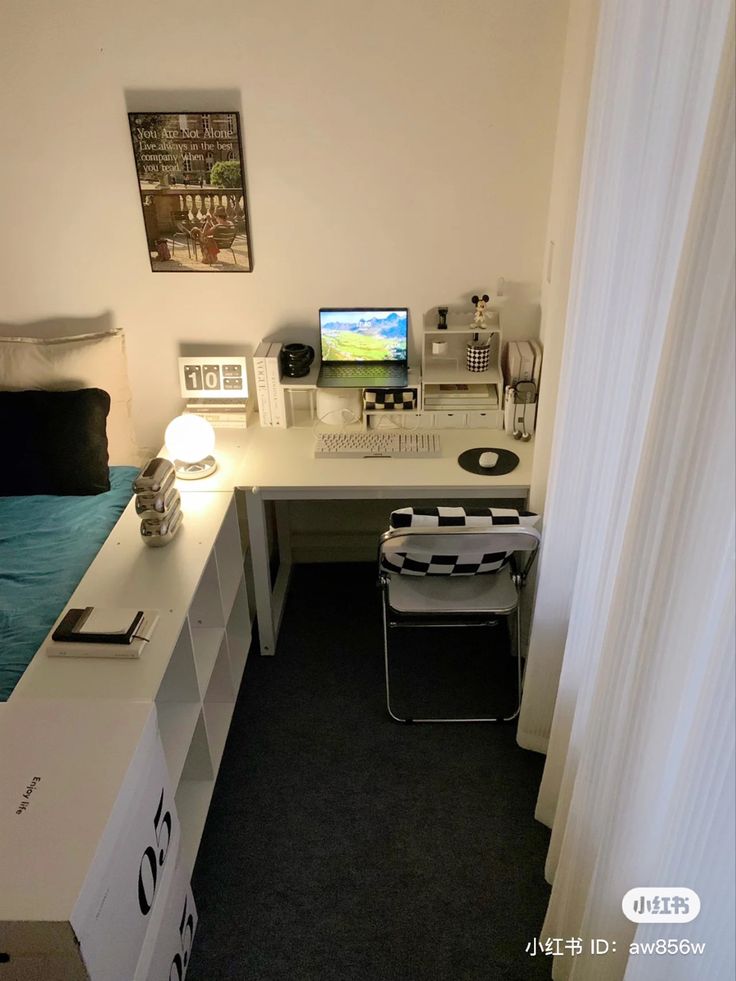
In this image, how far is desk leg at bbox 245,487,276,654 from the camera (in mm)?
2545

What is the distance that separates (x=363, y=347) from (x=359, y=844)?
5.49 feet

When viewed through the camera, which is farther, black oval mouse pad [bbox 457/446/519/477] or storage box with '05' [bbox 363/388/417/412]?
storage box with '05' [bbox 363/388/417/412]

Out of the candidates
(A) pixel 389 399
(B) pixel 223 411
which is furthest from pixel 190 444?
(A) pixel 389 399

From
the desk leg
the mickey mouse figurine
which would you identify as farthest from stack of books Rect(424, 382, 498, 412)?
the desk leg

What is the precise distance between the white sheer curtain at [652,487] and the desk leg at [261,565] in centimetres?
107

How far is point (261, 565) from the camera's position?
2.66m

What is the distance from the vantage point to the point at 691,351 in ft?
3.26

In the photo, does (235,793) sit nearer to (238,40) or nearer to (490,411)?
(490,411)

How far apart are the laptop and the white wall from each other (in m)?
0.05

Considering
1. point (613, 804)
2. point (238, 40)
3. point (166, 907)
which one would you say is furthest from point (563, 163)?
point (166, 907)

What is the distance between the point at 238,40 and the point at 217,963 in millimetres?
2591

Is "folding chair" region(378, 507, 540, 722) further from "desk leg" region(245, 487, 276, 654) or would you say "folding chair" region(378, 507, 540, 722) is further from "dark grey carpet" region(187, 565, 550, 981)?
"desk leg" region(245, 487, 276, 654)

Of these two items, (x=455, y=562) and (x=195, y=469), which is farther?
(x=195, y=469)

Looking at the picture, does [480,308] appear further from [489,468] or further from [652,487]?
[652,487]
